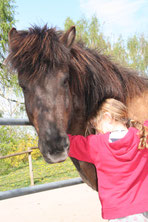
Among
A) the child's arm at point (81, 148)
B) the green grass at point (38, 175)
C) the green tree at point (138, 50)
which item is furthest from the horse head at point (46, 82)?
the green tree at point (138, 50)

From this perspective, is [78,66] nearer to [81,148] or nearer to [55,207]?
[81,148]

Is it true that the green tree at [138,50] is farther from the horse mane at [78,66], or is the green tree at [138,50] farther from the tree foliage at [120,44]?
the horse mane at [78,66]

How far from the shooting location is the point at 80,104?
6.97 ft

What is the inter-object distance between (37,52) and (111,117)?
0.81m

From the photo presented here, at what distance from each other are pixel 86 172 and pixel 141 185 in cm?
62

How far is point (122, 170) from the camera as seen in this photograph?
1.66m

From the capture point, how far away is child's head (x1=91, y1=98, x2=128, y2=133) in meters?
1.82

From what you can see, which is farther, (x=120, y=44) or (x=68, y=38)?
(x=120, y=44)

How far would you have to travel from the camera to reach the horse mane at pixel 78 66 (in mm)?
1852

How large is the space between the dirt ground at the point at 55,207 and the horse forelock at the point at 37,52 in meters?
2.10

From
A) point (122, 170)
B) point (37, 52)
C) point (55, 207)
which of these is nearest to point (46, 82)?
point (37, 52)

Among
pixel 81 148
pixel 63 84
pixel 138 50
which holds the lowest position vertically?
pixel 81 148

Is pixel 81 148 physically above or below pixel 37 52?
below

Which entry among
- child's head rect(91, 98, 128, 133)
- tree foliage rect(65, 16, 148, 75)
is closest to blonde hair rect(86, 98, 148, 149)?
child's head rect(91, 98, 128, 133)
